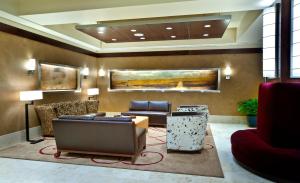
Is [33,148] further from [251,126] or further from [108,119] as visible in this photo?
[251,126]

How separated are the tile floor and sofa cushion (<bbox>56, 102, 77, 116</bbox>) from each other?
2.30 m

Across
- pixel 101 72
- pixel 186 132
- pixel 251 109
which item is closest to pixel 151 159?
pixel 186 132

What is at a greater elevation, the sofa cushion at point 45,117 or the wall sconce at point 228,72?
the wall sconce at point 228,72

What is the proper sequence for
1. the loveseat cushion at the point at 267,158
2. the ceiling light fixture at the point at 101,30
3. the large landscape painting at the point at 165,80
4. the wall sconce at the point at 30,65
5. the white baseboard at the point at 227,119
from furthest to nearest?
the large landscape painting at the point at 165,80
the white baseboard at the point at 227,119
the wall sconce at the point at 30,65
the ceiling light fixture at the point at 101,30
the loveseat cushion at the point at 267,158

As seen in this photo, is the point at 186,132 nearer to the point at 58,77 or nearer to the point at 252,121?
the point at 252,121

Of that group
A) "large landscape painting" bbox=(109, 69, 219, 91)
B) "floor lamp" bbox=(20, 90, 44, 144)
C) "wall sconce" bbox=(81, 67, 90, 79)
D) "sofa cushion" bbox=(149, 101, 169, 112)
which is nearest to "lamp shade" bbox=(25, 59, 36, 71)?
"floor lamp" bbox=(20, 90, 44, 144)

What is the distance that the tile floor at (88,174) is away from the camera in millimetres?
3510

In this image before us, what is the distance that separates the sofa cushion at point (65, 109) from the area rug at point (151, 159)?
122 centimetres

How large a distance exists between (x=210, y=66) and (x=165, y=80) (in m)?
1.81

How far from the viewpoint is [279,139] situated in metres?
3.59

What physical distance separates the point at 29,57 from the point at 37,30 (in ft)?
2.65

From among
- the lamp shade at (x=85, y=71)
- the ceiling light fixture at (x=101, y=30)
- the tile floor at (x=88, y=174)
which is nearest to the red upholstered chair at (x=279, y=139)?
the tile floor at (x=88, y=174)

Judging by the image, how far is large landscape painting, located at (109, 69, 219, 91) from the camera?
8.76 m

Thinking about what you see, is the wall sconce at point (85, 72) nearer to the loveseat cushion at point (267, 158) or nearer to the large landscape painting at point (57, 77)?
the large landscape painting at point (57, 77)
